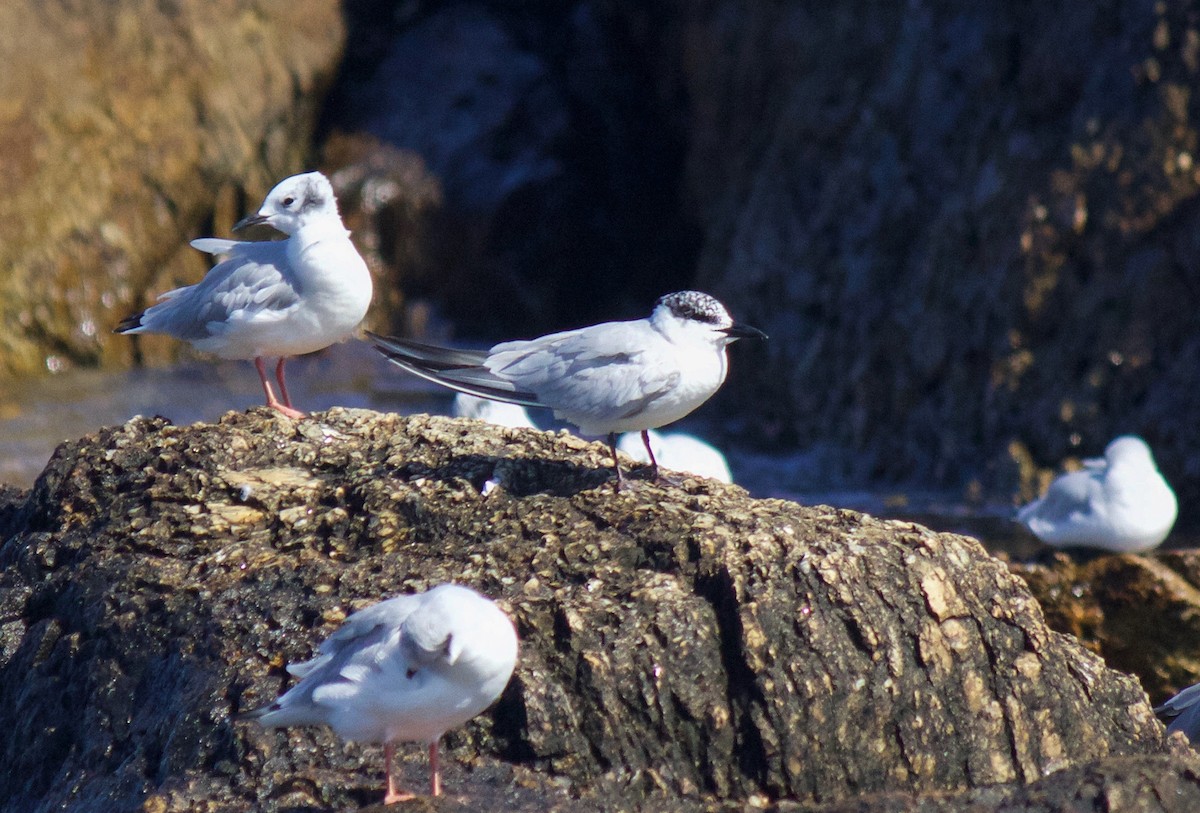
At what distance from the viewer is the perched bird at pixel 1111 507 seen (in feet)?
25.2

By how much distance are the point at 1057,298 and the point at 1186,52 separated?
1.74m

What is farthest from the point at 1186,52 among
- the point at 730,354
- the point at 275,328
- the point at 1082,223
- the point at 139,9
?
the point at 139,9

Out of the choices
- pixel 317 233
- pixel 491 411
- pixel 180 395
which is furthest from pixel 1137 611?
pixel 180 395

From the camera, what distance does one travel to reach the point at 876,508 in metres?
9.71

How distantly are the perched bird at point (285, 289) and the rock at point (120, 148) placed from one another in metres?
7.08

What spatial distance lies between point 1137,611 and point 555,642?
12.1 ft

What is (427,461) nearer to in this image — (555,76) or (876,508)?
(876,508)

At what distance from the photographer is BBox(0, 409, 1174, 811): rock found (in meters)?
4.29

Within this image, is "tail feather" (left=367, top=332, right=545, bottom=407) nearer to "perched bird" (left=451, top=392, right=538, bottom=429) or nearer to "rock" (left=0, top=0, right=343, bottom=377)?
"perched bird" (left=451, top=392, right=538, bottom=429)

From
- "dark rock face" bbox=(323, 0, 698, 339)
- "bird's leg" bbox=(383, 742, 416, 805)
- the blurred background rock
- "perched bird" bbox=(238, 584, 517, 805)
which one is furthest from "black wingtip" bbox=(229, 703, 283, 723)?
"dark rock face" bbox=(323, 0, 698, 339)

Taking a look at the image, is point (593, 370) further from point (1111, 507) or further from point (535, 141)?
point (535, 141)

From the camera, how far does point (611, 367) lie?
5.20 meters

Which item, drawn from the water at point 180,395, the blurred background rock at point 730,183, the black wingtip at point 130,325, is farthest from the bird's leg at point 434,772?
the water at point 180,395

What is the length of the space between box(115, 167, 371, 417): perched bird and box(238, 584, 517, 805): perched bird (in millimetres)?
1782
